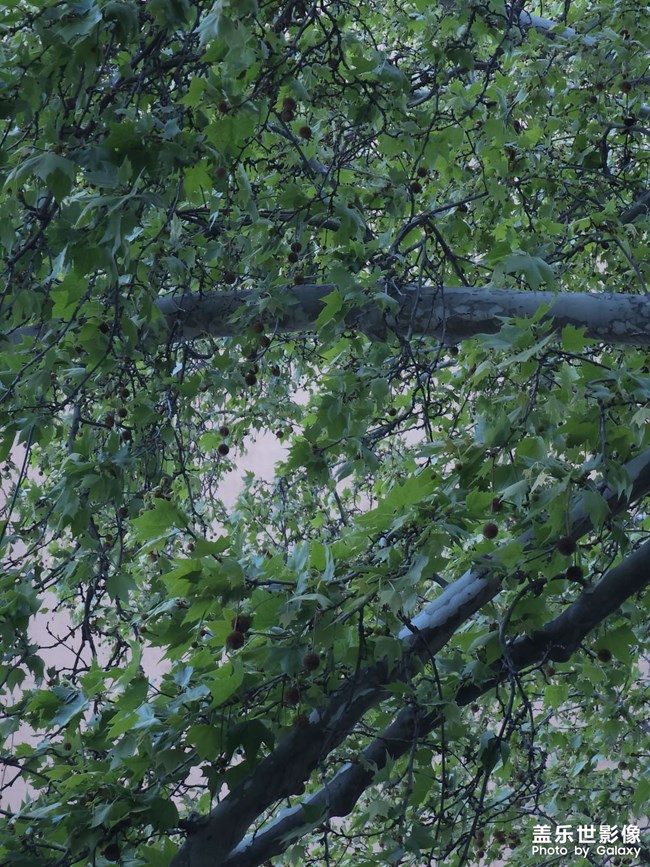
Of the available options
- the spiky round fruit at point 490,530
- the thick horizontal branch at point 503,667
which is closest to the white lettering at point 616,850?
the thick horizontal branch at point 503,667

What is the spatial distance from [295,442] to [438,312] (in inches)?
18.9

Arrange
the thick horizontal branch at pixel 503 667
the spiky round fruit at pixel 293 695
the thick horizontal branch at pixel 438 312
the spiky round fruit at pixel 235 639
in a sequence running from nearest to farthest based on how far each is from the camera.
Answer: the spiky round fruit at pixel 235 639 → the spiky round fruit at pixel 293 695 → the thick horizontal branch at pixel 503 667 → the thick horizontal branch at pixel 438 312

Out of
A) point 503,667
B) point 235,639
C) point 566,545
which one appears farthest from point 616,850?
point 235,639

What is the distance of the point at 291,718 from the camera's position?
1.63 m

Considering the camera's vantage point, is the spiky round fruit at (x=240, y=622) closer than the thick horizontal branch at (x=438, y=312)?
Yes

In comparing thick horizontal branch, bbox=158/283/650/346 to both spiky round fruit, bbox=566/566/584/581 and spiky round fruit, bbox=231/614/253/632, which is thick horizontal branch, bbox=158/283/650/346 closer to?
spiky round fruit, bbox=566/566/584/581

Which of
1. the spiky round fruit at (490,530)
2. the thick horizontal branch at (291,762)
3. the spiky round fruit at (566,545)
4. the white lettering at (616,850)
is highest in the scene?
the white lettering at (616,850)

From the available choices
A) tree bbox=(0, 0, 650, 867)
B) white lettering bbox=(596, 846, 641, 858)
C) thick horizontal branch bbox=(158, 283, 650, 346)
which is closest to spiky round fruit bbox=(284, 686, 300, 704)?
tree bbox=(0, 0, 650, 867)

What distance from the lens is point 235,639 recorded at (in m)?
1.41

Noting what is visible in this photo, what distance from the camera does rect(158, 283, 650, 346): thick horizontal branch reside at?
2145 millimetres

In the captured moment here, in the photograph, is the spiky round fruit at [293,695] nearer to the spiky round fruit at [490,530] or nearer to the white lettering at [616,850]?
the spiky round fruit at [490,530]

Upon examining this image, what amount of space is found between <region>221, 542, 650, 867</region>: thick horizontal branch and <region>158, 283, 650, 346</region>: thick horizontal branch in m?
0.58

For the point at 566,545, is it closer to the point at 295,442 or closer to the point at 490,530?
the point at 490,530

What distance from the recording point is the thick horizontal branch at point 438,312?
2145 millimetres
